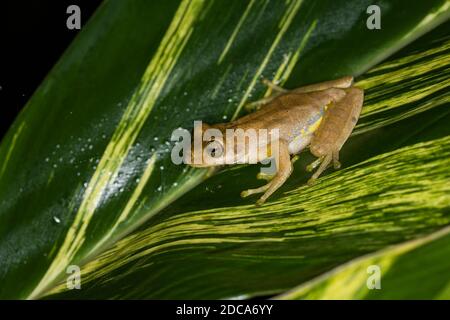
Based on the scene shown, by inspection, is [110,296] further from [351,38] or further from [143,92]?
[351,38]

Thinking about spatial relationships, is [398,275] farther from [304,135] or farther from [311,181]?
[304,135]

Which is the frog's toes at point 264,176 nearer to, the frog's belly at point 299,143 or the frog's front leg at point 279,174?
the frog's front leg at point 279,174

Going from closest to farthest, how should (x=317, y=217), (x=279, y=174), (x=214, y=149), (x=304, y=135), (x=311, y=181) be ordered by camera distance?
1. (x=317, y=217)
2. (x=311, y=181)
3. (x=279, y=174)
4. (x=214, y=149)
5. (x=304, y=135)

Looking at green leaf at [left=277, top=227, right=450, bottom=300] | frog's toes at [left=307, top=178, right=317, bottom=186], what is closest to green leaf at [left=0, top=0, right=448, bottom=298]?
frog's toes at [left=307, top=178, right=317, bottom=186]

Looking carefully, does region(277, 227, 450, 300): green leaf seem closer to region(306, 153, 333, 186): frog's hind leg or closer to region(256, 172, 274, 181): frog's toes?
region(306, 153, 333, 186): frog's hind leg

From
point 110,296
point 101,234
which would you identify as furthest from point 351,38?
point 110,296

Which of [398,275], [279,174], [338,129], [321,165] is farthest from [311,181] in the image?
[398,275]
